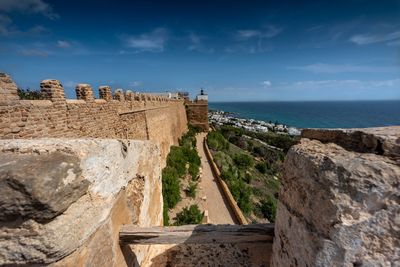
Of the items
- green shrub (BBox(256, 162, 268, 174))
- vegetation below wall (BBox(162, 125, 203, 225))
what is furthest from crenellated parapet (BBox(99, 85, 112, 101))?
green shrub (BBox(256, 162, 268, 174))

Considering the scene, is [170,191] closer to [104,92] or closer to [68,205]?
[104,92]

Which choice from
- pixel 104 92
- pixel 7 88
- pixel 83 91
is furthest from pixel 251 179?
pixel 7 88

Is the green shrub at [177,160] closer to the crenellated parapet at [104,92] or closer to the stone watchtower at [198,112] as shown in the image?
the crenellated parapet at [104,92]

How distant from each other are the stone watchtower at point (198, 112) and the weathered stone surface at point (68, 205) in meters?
33.3

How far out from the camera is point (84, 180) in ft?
5.43

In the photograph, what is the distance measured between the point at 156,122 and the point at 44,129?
10306mm

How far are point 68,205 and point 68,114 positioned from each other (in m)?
5.29

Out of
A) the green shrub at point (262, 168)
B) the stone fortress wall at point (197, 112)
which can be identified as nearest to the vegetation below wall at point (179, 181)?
the green shrub at point (262, 168)

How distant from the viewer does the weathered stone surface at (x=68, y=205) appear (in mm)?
1353

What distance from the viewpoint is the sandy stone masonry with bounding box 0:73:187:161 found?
14.3 feet

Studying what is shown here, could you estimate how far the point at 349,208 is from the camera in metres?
1.33

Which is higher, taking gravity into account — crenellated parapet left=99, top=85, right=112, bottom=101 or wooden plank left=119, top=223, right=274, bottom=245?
crenellated parapet left=99, top=85, right=112, bottom=101

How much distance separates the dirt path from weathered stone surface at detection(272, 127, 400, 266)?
10503 millimetres

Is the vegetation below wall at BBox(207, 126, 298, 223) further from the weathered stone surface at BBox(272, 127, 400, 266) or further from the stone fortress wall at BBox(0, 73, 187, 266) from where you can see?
the weathered stone surface at BBox(272, 127, 400, 266)
